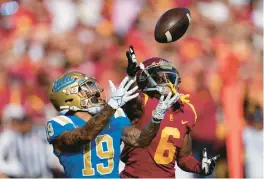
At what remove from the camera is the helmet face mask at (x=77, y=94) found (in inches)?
231

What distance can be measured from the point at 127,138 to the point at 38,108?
3791mm

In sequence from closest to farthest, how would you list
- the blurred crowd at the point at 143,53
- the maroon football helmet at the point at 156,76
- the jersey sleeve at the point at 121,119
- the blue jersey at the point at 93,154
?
the blue jersey at the point at 93,154 < the jersey sleeve at the point at 121,119 < the maroon football helmet at the point at 156,76 < the blurred crowd at the point at 143,53

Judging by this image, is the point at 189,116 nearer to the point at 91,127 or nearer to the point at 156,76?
the point at 156,76

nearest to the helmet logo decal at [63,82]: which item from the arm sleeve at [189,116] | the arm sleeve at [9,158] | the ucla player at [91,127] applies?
the ucla player at [91,127]

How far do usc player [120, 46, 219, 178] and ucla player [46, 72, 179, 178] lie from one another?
0.90 feet

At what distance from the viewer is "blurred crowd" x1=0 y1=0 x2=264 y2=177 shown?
9.02 meters

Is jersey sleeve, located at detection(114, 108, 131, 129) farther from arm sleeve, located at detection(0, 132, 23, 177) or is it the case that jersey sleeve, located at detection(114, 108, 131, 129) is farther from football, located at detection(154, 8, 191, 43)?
arm sleeve, located at detection(0, 132, 23, 177)

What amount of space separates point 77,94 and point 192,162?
1.04 meters

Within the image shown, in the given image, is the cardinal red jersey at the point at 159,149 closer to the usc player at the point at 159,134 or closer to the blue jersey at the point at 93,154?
the usc player at the point at 159,134

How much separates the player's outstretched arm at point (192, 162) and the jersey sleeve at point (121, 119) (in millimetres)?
559

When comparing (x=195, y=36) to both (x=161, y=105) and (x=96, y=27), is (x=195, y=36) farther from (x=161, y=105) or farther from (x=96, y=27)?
(x=161, y=105)

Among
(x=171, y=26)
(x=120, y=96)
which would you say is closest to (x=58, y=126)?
(x=120, y=96)

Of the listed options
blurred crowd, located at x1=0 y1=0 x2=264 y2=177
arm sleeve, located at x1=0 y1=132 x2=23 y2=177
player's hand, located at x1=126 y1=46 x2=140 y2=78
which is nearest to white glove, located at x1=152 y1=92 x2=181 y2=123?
player's hand, located at x1=126 y1=46 x2=140 y2=78

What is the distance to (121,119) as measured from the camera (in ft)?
19.3
